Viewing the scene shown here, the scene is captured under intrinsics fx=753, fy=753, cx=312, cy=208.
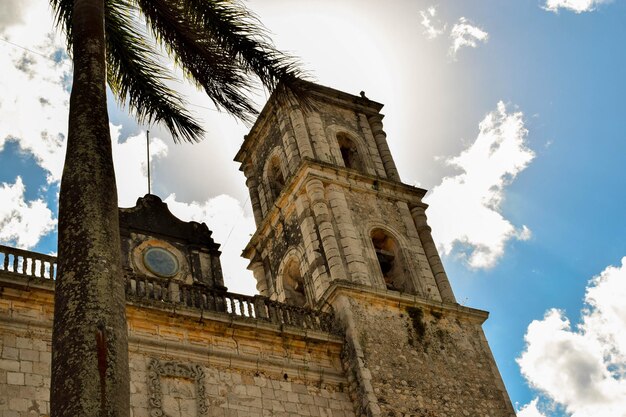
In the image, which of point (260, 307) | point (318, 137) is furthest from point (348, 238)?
point (318, 137)

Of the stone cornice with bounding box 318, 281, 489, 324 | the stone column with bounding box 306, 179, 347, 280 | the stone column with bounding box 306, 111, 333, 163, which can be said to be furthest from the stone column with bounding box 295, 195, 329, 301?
the stone column with bounding box 306, 111, 333, 163

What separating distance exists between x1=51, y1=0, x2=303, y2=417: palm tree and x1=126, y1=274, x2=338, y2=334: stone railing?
4.93 meters

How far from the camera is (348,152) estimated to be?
20828 mm

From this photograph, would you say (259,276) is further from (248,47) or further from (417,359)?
(248,47)

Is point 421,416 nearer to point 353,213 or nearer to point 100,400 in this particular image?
point 353,213

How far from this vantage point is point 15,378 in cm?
1066

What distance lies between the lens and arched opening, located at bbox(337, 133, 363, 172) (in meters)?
20.4

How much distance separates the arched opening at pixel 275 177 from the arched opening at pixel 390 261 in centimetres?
347

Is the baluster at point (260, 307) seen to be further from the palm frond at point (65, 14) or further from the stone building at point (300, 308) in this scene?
the palm frond at point (65, 14)

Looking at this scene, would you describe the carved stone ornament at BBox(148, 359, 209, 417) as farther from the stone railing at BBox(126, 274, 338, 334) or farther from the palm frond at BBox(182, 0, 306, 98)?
the palm frond at BBox(182, 0, 306, 98)

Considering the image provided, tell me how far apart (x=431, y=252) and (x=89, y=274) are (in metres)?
14.1

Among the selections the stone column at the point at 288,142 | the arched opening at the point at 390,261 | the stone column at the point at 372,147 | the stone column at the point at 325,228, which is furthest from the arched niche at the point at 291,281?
the stone column at the point at 372,147

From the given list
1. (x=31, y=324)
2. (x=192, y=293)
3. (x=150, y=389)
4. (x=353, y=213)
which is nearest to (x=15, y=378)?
(x=31, y=324)

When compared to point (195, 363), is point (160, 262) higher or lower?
higher
